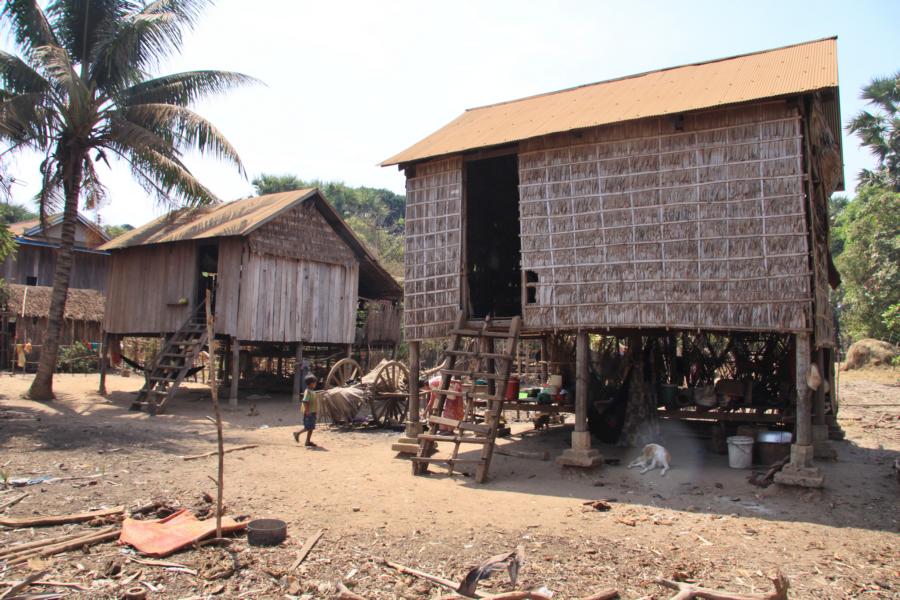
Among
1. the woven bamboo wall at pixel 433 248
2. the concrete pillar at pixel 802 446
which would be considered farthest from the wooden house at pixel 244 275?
the concrete pillar at pixel 802 446

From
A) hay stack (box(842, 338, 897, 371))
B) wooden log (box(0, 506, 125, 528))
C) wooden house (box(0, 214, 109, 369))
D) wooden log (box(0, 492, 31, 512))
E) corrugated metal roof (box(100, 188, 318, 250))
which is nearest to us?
wooden log (box(0, 506, 125, 528))

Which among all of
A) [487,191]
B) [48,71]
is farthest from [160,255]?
[487,191]

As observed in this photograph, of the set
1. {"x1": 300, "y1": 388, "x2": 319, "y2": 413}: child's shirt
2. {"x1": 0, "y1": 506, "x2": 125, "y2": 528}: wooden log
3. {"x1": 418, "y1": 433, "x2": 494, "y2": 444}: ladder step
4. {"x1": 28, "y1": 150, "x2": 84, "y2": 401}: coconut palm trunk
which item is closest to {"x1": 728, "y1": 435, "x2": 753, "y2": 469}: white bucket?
{"x1": 418, "y1": 433, "x2": 494, "y2": 444}: ladder step

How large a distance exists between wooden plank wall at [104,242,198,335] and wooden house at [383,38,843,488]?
349 inches

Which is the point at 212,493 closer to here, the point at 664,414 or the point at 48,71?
the point at 664,414

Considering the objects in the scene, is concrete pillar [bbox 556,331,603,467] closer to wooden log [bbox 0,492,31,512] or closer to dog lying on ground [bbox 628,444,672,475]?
dog lying on ground [bbox 628,444,672,475]

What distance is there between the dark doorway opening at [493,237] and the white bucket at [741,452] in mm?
5323

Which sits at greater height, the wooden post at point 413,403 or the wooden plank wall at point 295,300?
the wooden plank wall at point 295,300

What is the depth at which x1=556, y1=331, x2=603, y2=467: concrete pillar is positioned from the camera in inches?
396

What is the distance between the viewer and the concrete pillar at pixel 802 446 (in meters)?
8.60

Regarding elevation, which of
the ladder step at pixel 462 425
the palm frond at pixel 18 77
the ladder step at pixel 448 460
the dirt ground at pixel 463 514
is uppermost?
the palm frond at pixel 18 77

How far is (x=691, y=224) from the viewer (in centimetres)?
956

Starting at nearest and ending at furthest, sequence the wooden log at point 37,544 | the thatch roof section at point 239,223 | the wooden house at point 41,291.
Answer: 1. the wooden log at point 37,544
2. the thatch roof section at point 239,223
3. the wooden house at point 41,291

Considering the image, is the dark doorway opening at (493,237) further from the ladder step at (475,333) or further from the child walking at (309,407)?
the child walking at (309,407)
